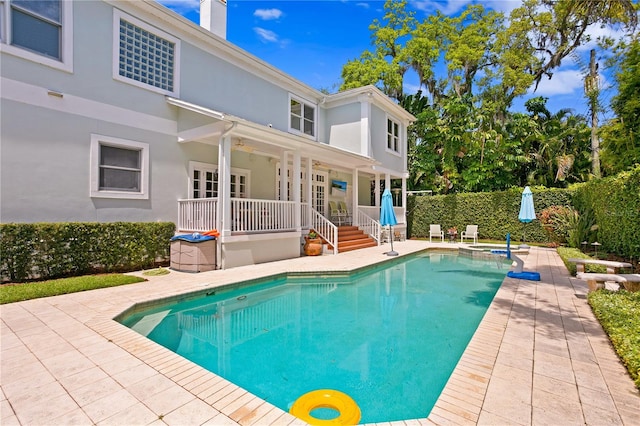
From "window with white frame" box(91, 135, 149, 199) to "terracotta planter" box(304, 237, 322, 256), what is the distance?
6.05 meters

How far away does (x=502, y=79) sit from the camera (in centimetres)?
2180

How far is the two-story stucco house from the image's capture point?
757 centimetres

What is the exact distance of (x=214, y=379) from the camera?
336cm

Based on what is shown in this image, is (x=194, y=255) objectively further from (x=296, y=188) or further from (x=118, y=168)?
(x=296, y=188)

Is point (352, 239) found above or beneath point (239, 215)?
beneath

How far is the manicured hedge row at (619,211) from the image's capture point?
8158 millimetres

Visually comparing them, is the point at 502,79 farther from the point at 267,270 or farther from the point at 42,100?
the point at 42,100

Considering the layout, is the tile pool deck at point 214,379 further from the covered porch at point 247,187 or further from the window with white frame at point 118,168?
the covered porch at point 247,187

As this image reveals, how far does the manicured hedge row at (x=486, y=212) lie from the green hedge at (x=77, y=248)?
15.9m

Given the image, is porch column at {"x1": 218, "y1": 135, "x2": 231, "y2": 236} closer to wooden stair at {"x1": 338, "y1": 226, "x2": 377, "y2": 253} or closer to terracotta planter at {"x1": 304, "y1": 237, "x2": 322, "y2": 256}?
terracotta planter at {"x1": 304, "y1": 237, "x2": 322, "y2": 256}

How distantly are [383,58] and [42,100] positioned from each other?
2660 centimetres

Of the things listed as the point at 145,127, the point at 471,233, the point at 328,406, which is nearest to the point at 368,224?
the point at 471,233

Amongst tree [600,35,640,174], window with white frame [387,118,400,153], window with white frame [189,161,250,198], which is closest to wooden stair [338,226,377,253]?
window with white frame [189,161,250,198]

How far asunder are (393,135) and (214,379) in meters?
18.9
